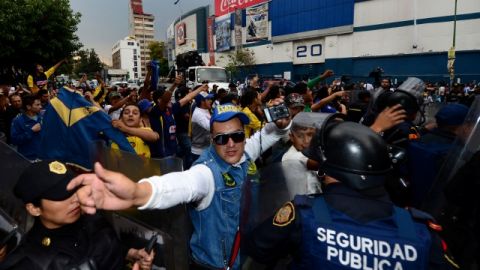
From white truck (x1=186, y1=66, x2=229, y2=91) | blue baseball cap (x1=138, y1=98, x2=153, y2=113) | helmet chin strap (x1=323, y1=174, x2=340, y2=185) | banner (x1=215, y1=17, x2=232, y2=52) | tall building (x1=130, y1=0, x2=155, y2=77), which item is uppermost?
tall building (x1=130, y1=0, x2=155, y2=77)

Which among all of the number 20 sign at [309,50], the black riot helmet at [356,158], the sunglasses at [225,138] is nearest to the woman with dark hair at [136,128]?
the sunglasses at [225,138]

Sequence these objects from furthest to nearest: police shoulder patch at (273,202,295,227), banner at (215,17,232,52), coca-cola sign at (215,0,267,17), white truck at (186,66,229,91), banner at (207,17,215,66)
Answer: banner at (207,17,215,66)
banner at (215,17,232,52)
coca-cola sign at (215,0,267,17)
white truck at (186,66,229,91)
police shoulder patch at (273,202,295,227)

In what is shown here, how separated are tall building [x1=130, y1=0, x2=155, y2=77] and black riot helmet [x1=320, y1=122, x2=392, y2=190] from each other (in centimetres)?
13845

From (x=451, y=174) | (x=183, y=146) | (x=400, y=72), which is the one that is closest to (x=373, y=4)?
(x=400, y=72)

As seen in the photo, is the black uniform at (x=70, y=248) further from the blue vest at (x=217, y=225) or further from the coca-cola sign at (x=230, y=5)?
the coca-cola sign at (x=230, y=5)

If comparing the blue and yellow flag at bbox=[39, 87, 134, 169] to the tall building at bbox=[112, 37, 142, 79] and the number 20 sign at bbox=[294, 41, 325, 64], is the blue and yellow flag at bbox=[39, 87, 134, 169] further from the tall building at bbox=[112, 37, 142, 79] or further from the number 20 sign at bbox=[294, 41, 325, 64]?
the tall building at bbox=[112, 37, 142, 79]

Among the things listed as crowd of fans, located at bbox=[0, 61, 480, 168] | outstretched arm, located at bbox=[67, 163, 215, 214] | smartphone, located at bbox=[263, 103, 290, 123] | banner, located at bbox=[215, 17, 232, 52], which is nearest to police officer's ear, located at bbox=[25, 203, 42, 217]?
outstretched arm, located at bbox=[67, 163, 215, 214]

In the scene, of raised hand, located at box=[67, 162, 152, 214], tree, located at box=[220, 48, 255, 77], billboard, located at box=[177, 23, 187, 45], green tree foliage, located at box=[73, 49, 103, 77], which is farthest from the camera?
green tree foliage, located at box=[73, 49, 103, 77]

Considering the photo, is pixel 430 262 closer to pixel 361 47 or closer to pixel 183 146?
pixel 183 146

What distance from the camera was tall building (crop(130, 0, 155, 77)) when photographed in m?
139

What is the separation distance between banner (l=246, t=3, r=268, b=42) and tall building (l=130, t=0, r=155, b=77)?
101m

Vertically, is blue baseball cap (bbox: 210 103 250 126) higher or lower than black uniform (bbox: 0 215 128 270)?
higher

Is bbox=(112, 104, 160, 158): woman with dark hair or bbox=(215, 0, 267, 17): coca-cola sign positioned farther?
bbox=(215, 0, 267, 17): coca-cola sign

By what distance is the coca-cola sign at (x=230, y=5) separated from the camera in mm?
37062
